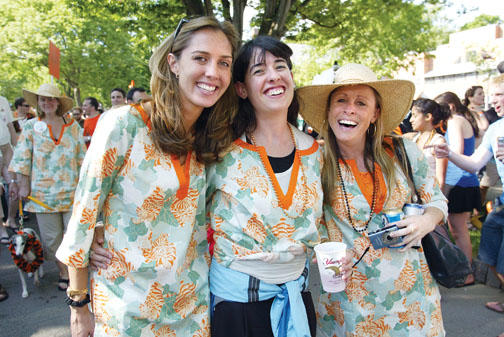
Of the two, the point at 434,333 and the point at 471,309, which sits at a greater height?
the point at 434,333

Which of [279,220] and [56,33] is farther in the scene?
Answer: [56,33]

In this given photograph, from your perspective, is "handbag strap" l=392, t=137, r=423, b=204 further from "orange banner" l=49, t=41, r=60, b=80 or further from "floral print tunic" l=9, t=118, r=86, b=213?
"orange banner" l=49, t=41, r=60, b=80

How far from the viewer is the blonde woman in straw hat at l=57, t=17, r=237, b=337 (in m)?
1.71

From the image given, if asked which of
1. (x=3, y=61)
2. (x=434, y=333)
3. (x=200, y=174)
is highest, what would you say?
(x=3, y=61)

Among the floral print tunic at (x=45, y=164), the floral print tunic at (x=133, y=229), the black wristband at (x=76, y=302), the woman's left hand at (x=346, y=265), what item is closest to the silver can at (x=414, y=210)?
the woman's left hand at (x=346, y=265)

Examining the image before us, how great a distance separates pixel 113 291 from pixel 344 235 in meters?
1.24

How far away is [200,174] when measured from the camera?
1912 mm

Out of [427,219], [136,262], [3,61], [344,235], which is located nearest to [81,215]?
[136,262]

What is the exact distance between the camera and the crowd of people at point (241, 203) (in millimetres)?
1738

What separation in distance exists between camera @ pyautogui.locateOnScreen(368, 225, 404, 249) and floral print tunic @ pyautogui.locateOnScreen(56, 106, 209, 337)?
93cm

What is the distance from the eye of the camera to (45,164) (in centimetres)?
452

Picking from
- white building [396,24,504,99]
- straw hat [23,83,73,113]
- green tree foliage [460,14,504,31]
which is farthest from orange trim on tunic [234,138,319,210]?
green tree foliage [460,14,504,31]

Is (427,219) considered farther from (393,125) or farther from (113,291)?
(113,291)

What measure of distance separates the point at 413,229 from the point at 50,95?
4225mm
